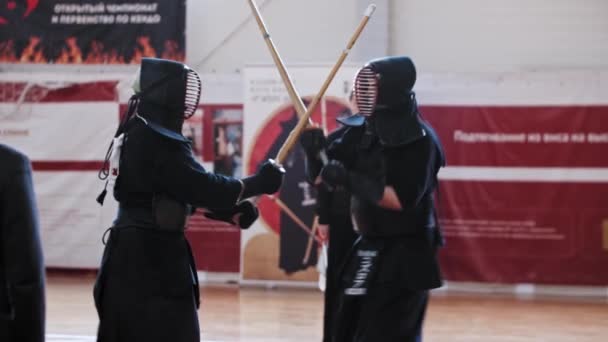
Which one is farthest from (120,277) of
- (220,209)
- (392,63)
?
(392,63)

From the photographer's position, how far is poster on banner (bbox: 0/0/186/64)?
408 inches

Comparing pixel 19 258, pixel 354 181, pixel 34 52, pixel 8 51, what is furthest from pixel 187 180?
pixel 8 51

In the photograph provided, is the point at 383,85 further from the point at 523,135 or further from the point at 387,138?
the point at 523,135

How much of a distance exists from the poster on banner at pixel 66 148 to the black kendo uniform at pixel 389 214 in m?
6.73

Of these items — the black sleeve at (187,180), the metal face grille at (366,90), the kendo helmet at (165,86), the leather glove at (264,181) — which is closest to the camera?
the black sleeve at (187,180)

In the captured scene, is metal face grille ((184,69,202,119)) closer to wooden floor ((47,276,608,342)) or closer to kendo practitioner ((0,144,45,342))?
kendo practitioner ((0,144,45,342))

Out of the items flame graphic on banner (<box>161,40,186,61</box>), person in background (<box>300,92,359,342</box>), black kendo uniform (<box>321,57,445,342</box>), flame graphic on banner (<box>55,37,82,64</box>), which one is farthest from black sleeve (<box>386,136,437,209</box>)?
flame graphic on banner (<box>55,37,82,64</box>)

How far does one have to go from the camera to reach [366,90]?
159 inches

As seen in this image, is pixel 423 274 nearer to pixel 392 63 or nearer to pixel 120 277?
pixel 392 63

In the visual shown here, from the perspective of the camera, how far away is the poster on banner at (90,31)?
34.0 feet

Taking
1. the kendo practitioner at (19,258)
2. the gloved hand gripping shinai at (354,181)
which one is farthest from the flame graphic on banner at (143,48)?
the kendo practitioner at (19,258)

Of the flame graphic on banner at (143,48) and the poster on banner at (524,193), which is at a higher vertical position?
the flame graphic on banner at (143,48)

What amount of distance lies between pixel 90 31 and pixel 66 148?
1.44m

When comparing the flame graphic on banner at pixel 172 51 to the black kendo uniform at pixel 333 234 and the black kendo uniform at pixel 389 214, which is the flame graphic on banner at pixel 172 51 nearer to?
the black kendo uniform at pixel 333 234
